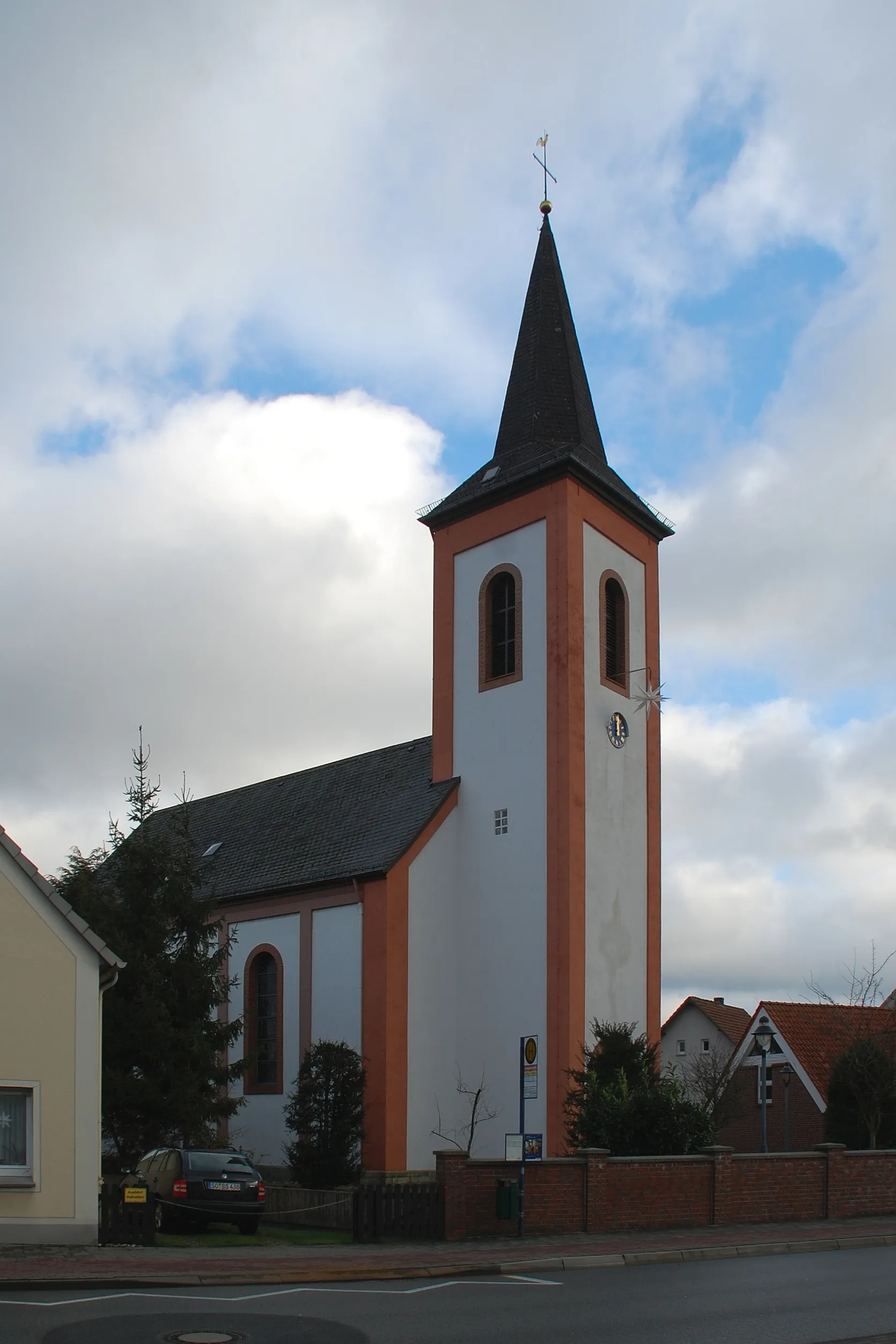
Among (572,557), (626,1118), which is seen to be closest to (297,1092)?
(626,1118)

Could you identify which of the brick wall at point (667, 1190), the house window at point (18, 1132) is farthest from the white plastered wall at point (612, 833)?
the house window at point (18, 1132)

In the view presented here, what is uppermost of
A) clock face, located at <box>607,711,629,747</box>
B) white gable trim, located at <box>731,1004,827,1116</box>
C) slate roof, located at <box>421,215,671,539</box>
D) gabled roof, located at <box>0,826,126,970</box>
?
slate roof, located at <box>421,215,671,539</box>

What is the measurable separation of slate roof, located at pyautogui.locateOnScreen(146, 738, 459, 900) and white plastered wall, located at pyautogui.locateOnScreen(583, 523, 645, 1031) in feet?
11.3

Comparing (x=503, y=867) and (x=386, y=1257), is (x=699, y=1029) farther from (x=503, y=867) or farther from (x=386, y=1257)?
(x=386, y=1257)

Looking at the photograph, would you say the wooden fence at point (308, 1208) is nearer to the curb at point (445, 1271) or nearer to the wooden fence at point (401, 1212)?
the wooden fence at point (401, 1212)

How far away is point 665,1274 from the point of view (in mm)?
15633

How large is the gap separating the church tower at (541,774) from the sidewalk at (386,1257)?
272 inches

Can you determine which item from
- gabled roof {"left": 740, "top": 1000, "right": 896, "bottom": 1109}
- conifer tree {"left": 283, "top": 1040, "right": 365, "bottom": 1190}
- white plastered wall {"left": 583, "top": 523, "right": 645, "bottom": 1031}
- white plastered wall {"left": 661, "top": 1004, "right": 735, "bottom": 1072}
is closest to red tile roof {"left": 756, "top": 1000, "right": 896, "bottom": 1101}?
gabled roof {"left": 740, "top": 1000, "right": 896, "bottom": 1109}

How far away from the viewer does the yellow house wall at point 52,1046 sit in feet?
56.1

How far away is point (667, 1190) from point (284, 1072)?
11.8m

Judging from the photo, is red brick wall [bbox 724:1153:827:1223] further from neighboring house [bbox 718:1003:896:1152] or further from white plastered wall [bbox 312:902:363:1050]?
neighboring house [bbox 718:1003:896:1152]

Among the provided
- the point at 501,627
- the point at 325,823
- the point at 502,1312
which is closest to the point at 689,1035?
the point at 325,823

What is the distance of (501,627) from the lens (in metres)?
31.0

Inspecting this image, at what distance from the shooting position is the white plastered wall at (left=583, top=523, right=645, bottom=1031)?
28.2 meters
